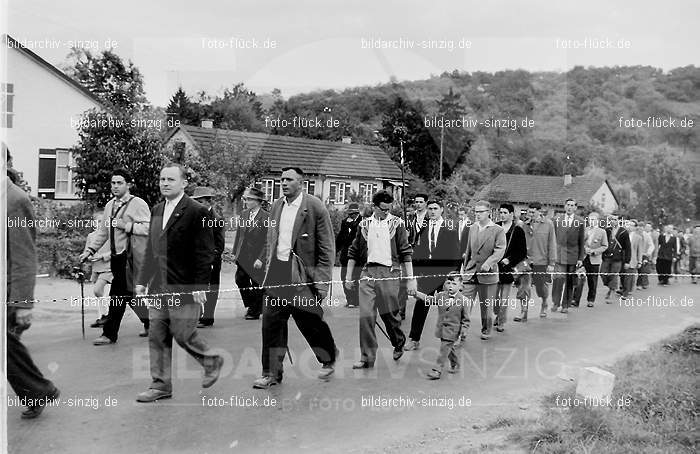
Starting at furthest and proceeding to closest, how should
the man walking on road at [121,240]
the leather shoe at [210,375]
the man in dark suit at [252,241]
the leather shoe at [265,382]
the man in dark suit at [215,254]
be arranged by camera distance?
the man in dark suit at [252,241], the man in dark suit at [215,254], the man walking on road at [121,240], the leather shoe at [265,382], the leather shoe at [210,375]

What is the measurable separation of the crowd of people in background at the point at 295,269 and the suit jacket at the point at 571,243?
2cm

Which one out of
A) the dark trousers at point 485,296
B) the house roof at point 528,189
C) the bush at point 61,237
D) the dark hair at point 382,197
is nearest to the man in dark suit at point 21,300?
the dark hair at point 382,197

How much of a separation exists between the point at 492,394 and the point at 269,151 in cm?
A: 1517

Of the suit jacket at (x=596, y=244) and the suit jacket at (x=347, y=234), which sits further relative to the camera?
the suit jacket at (x=596, y=244)

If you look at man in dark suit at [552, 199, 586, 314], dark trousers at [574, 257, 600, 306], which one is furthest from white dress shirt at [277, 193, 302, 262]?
dark trousers at [574, 257, 600, 306]

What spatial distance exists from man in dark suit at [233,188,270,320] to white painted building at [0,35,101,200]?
1234 cm

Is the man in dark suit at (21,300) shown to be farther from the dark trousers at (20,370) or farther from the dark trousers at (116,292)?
the dark trousers at (116,292)

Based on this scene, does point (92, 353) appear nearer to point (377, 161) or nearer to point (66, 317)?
point (66, 317)

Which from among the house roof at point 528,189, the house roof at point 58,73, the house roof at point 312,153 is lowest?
the house roof at point 528,189

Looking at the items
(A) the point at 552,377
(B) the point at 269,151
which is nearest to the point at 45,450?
(A) the point at 552,377

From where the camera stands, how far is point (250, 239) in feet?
30.7

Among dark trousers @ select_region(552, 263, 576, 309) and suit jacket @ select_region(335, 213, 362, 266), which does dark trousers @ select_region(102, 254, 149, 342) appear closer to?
suit jacket @ select_region(335, 213, 362, 266)

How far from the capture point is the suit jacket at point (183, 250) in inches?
228

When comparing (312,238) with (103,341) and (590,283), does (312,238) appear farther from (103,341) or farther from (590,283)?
(590,283)
